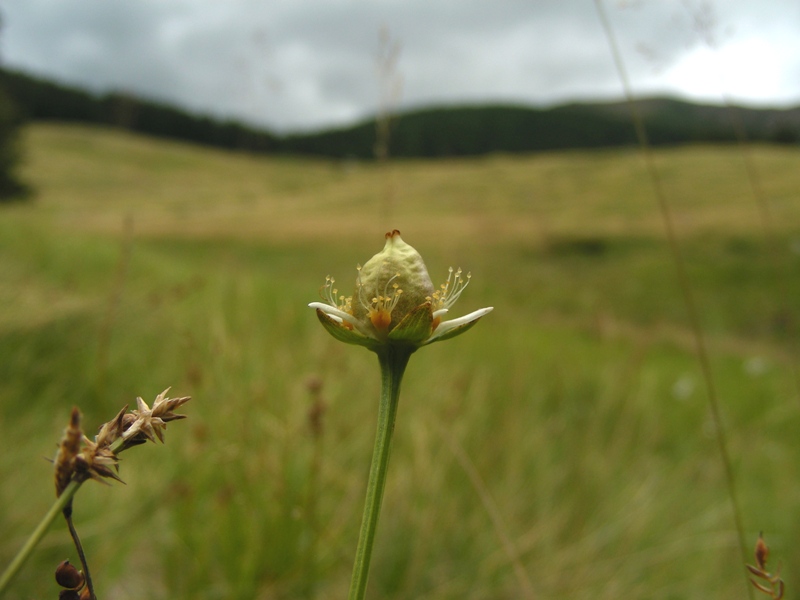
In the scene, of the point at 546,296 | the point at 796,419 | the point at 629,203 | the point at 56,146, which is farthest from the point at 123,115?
the point at 796,419

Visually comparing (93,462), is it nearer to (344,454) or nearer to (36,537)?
(36,537)

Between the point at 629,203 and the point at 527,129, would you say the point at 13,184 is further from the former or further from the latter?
the point at 527,129

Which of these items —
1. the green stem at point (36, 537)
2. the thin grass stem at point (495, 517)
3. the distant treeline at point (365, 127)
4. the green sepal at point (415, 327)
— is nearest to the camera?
the green stem at point (36, 537)

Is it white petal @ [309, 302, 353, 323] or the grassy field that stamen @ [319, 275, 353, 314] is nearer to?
white petal @ [309, 302, 353, 323]

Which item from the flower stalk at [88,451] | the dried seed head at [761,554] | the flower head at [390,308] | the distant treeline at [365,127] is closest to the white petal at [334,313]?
the flower head at [390,308]

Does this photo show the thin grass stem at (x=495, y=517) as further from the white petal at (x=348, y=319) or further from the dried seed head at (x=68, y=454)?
the dried seed head at (x=68, y=454)
